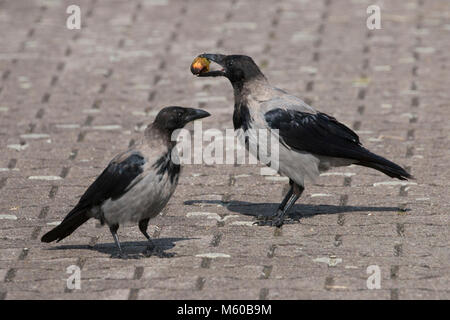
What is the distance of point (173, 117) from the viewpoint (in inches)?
310

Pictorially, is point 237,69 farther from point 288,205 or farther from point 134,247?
point 134,247

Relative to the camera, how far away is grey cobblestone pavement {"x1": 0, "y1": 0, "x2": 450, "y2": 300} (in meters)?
7.37

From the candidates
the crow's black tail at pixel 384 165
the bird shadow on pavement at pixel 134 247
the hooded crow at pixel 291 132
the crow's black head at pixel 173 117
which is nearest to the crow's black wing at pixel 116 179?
the crow's black head at pixel 173 117

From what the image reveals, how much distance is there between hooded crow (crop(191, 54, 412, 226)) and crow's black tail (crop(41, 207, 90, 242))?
1525mm

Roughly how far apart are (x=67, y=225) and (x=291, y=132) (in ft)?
6.57

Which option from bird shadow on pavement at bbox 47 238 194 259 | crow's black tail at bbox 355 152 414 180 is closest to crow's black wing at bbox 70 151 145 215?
bird shadow on pavement at bbox 47 238 194 259

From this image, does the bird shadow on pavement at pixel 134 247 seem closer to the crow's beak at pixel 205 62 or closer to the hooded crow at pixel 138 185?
the hooded crow at pixel 138 185

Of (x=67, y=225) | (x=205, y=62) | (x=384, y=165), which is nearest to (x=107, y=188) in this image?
(x=67, y=225)

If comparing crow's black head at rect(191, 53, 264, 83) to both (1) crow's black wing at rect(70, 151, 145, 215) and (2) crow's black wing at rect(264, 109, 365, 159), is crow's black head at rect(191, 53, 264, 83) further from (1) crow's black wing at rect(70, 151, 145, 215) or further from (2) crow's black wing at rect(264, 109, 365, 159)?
(1) crow's black wing at rect(70, 151, 145, 215)

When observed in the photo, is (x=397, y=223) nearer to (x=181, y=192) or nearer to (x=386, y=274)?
(x=386, y=274)

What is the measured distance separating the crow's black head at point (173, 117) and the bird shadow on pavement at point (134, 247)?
881 mm

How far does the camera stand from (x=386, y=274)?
729 centimetres

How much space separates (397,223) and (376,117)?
292 centimetres

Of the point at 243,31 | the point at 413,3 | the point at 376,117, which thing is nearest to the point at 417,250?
the point at 376,117
